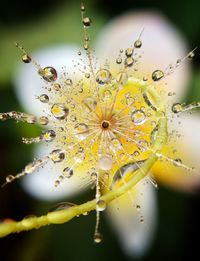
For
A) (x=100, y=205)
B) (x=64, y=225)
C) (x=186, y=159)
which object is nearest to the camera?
(x=100, y=205)

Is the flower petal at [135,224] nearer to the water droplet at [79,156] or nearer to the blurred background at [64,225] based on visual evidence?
the blurred background at [64,225]

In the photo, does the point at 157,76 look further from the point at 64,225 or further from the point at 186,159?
the point at 64,225

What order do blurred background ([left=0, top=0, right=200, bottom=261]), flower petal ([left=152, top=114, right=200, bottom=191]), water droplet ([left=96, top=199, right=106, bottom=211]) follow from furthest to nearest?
blurred background ([left=0, top=0, right=200, bottom=261]) → flower petal ([left=152, top=114, right=200, bottom=191]) → water droplet ([left=96, top=199, right=106, bottom=211])

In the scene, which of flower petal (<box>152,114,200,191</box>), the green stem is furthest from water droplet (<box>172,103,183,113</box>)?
flower petal (<box>152,114,200,191</box>)

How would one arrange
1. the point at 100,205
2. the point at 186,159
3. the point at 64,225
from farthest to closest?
1. the point at 64,225
2. the point at 186,159
3. the point at 100,205

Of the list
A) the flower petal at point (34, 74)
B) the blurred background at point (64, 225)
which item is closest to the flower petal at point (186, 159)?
the blurred background at point (64, 225)

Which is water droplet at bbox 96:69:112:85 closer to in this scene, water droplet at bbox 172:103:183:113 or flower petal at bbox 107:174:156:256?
water droplet at bbox 172:103:183:113

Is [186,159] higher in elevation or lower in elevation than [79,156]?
higher

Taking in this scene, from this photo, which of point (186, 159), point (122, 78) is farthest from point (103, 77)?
point (186, 159)
